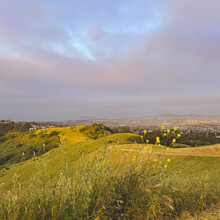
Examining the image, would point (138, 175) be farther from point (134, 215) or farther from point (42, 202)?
point (42, 202)

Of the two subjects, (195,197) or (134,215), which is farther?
(195,197)

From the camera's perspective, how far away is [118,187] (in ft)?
12.7

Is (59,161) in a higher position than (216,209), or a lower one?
lower

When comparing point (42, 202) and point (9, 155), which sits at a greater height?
point (42, 202)

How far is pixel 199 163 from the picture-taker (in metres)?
12.0

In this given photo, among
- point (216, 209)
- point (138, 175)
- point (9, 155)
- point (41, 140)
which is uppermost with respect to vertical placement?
point (138, 175)

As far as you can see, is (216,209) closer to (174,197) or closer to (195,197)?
(195,197)

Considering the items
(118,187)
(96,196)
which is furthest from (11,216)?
(118,187)

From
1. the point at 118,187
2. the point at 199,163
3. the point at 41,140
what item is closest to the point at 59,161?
the point at 199,163

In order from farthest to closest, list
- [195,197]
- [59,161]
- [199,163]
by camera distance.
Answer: [59,161] < [199,163] < [195,197]

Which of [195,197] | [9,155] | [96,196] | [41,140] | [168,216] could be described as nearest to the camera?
[96,196]

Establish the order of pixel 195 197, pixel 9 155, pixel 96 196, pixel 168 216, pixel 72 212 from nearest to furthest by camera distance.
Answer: pixel 72 212 → pixel 96 196 → pixel 168 216 → pixel 195 197 → pixel 9 155

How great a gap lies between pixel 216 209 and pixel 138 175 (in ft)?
7.40

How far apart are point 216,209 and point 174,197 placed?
3.38 ft
